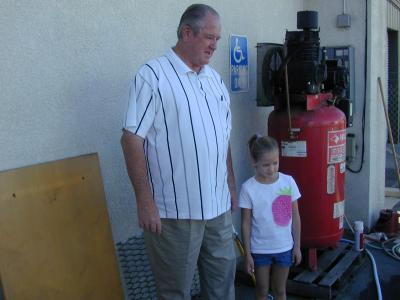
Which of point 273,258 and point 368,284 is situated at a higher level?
point 273,258

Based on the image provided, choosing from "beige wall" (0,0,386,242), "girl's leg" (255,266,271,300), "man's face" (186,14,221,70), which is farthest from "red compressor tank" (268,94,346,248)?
"man's face" (186,14,221,70)

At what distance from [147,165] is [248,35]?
7.14 ft

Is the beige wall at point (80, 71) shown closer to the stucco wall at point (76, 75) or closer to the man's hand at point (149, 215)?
the stucco wall at point (76, 75)

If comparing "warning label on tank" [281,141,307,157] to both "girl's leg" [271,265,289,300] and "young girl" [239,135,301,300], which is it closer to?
"young girl" [239,135,301,300]

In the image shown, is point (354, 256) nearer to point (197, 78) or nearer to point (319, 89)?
point (319, 89)

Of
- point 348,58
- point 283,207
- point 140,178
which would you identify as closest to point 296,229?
point 283,207

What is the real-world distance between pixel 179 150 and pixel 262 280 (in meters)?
1.19

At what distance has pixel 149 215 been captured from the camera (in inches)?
89.1

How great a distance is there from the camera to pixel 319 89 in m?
3.79

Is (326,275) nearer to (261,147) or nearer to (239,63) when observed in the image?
(261,147)

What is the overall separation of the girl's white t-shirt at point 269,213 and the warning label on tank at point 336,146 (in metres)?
0.89

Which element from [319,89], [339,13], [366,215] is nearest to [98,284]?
[319,89]

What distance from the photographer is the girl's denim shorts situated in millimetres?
2965

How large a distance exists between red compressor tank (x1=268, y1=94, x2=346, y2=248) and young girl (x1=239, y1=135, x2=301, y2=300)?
30.0 inches
